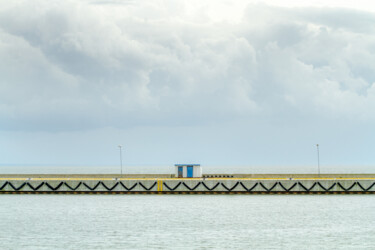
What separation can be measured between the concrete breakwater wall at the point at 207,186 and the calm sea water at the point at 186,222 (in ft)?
3.87

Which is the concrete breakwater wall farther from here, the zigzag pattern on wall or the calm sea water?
the calm sea water

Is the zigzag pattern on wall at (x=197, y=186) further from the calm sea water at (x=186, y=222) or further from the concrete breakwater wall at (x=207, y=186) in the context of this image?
the calm sea water at (x=186, y=222)

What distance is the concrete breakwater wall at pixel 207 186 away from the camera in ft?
215

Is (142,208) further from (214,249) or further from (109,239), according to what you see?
(214,249)

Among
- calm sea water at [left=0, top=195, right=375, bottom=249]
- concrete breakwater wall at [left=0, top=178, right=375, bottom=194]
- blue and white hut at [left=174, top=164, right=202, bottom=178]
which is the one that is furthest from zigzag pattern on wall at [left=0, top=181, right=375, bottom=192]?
blue and white hut at [left=174, top=164, right=202, bottom=178]

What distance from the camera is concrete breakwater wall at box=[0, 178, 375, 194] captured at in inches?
2584

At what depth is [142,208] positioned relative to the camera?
5947 centimetres

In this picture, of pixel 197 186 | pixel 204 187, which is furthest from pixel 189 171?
pixel 204 187

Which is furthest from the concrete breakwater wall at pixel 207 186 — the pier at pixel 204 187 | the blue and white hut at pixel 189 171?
the blue and white hut at pixel 189 171

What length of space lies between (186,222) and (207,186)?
54.5 ft

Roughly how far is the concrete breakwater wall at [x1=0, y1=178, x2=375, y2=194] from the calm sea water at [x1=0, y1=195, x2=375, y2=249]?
1181 mm

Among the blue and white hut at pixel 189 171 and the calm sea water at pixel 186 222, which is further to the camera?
the blue and white hut at pixel 189 171

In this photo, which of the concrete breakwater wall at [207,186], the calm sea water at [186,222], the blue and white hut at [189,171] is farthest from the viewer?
the blue and white hut at [189,171]

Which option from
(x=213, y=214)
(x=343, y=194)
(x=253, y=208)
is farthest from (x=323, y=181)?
(x=213, y=214)
